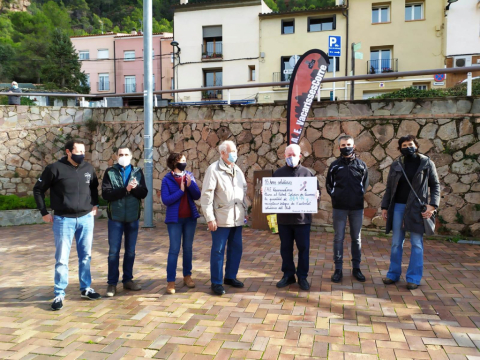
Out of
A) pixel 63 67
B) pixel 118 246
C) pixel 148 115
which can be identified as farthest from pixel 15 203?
pixel 63 67

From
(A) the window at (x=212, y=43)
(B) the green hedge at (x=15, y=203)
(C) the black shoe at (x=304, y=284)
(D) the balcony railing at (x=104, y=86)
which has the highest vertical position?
(A) the window at (x=212, y=43)

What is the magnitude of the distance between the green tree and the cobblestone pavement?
125 ft

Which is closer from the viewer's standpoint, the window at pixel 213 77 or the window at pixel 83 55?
the window at pixel 213 77

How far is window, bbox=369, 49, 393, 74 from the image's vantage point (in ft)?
83.7

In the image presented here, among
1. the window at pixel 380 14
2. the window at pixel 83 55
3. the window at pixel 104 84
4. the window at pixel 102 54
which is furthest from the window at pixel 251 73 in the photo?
the window at pixel 83 55

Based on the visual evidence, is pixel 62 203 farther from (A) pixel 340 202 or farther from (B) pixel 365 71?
(B) pixel 365 71

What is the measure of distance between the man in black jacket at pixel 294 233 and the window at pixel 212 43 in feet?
83.5

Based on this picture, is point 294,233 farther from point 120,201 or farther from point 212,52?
point 212,52

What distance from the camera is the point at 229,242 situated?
15.1ft

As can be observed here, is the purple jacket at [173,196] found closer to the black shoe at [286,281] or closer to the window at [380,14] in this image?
the black shoe at [286,281]

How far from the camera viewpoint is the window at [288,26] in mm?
26703

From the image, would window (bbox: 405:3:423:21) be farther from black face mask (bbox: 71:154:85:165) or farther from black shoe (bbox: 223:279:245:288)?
black face mask (bbox: 71:154:85:165)

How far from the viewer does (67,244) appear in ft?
13.7

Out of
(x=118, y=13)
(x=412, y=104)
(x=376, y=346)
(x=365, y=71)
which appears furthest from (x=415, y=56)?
(x=118, y=13)
